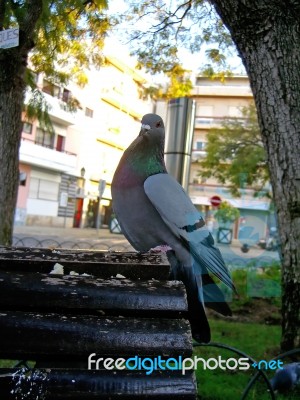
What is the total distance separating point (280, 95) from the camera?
3043mm

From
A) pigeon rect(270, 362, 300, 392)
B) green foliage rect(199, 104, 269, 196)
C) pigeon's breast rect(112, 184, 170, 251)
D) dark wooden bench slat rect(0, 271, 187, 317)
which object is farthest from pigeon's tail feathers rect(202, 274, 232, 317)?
green foliage rect(199, 104, 269, 196)

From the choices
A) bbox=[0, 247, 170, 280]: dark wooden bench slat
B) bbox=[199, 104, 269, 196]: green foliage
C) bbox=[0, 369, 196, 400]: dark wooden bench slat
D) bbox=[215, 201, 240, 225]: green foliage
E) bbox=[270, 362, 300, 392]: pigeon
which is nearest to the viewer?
bbox=[0, 369, 196, 400]: dark wooden bench slat

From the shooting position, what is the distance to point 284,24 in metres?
2.93

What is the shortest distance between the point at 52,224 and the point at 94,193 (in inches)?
138

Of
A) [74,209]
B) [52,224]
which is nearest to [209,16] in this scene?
[52,224]

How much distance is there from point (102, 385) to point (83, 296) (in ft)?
0.62

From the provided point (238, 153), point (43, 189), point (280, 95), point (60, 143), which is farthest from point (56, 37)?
point (60, 143)

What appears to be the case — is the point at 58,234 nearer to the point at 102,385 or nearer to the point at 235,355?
the point at 235,355

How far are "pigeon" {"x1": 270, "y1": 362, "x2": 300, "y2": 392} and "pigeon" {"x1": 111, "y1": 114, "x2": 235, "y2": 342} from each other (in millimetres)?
1496

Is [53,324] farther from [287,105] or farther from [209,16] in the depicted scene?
[209,16]

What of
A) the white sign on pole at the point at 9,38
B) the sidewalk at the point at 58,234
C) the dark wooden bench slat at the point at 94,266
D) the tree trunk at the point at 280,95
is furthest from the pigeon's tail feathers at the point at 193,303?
the sidewalk at the point at 58,234

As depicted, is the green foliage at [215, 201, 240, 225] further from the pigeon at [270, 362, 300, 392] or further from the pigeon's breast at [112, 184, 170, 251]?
the pigeon's breast at [112, 184, 170, 251]

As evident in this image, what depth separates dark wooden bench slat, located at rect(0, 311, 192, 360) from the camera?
873 mm

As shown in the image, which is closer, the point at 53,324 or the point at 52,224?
the point at 53,324
